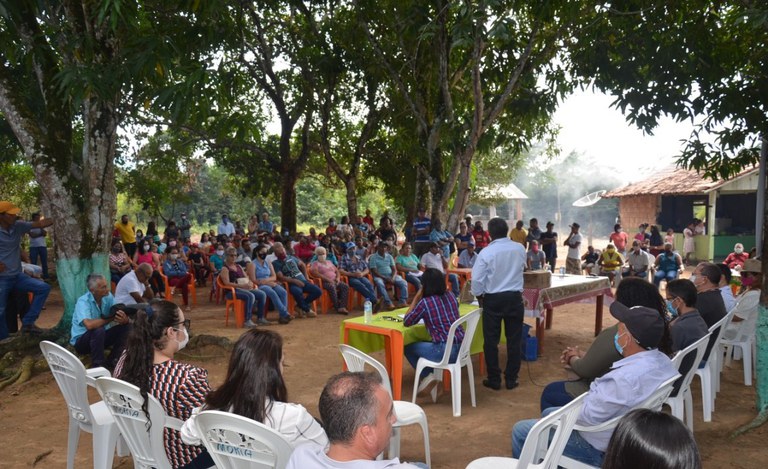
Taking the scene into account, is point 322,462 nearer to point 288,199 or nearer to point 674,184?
point 288,199

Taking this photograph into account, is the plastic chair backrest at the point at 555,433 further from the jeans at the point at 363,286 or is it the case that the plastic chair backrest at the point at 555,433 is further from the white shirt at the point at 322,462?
the jeans at the point at 363,286

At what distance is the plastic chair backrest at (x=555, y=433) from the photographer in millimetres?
2721

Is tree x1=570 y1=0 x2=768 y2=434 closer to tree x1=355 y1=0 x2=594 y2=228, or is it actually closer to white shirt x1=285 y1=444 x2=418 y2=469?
tree x1=355 y1=0 x2=594 y2=228

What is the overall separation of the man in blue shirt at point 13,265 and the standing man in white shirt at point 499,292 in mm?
4716

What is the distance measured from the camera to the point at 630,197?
2323 centimetres

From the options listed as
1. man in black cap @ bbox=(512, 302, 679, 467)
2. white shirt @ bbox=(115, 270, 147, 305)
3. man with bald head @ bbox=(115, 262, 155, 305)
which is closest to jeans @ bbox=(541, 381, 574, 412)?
man in black cap @ bbox=(512, 302, 679, 467)

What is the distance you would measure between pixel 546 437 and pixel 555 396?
0.89 meters

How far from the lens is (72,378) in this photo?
3756 millimetres

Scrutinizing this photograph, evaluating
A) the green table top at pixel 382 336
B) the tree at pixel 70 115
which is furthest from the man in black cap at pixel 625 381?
the tree at pixel 70 115

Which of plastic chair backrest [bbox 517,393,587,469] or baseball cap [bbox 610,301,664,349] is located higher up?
baseball cap [bbox 610,301,664,349]

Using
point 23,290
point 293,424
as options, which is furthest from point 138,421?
point 23,290

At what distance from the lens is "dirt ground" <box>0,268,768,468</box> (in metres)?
4.40

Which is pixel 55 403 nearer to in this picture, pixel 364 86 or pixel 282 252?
pixel 282 252

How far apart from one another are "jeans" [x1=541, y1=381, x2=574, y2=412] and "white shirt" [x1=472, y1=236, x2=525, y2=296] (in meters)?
1.75
